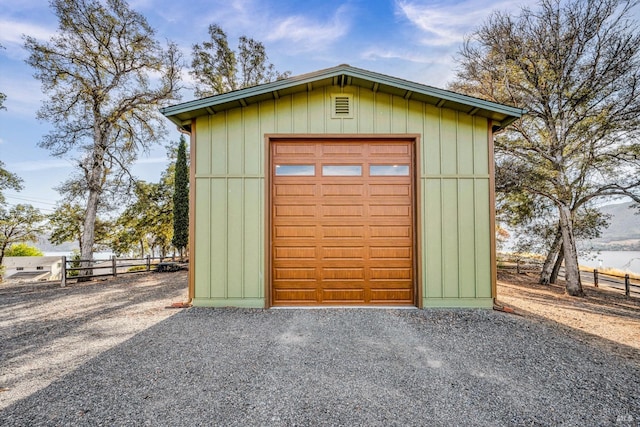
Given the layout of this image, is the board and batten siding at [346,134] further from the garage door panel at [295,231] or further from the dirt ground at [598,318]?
the dirt ground at [598,318]

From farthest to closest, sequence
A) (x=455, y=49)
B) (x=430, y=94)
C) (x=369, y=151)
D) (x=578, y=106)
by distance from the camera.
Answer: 1. (x=455, y=49)
2. (x=578, y=106)
3. (x=369, y=151)
4. (x=430, y=94)

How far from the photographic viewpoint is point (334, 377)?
2.82 metres

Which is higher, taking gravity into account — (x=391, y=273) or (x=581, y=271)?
(x=391, y=273)

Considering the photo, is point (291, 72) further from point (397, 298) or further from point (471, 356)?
point (471, 356)

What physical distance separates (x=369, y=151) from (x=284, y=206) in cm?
194

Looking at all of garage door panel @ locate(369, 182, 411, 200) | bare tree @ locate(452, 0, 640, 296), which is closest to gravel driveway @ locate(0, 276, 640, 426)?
garage door panel @ locate(369, 182, 411, 200)

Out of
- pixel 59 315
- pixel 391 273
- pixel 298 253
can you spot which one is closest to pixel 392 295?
pixel 391 273

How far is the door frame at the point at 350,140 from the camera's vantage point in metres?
5.23

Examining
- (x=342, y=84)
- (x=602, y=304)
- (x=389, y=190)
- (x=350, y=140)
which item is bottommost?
(x=602, y=304)

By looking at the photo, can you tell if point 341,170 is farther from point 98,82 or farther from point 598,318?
point 98,82

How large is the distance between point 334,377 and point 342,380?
9 cm

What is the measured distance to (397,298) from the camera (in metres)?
5.34

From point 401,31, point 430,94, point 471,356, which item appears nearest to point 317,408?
point 471,356

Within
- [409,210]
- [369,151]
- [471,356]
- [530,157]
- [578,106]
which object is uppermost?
[578,106]
